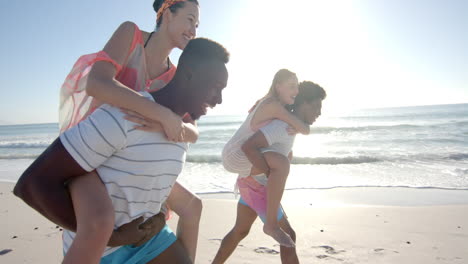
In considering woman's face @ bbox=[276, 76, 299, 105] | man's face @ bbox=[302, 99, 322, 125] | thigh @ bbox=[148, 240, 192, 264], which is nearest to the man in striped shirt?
thigh @ bbox=[148, 240, 192, 264]

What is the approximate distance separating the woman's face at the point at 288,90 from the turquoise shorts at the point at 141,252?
161 cm

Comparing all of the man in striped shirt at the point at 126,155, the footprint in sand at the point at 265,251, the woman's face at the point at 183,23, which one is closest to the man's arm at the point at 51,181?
the man in striped shirt at the point at 126,155

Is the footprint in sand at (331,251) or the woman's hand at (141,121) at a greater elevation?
the woman's hand at (141,121)

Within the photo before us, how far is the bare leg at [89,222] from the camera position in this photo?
1.19 meters

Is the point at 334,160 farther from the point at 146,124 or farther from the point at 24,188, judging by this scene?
the point at 24,188

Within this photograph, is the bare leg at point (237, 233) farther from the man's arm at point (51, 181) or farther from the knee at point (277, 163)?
the man's arm at point (51, 181)

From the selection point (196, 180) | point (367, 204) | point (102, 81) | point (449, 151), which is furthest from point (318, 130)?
point (102, 81)

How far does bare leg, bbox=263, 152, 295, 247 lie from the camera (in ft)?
8.41

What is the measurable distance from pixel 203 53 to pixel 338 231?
431 cm

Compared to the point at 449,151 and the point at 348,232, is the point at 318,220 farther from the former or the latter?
the point at 449,151

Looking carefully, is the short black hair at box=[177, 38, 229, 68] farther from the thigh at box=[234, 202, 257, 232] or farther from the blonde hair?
the thigh at box=[234, 202, 257, 232]

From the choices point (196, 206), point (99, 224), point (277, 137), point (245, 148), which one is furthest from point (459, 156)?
point (99, 224)

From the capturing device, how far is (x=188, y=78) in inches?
55.7

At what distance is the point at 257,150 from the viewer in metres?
2.72
